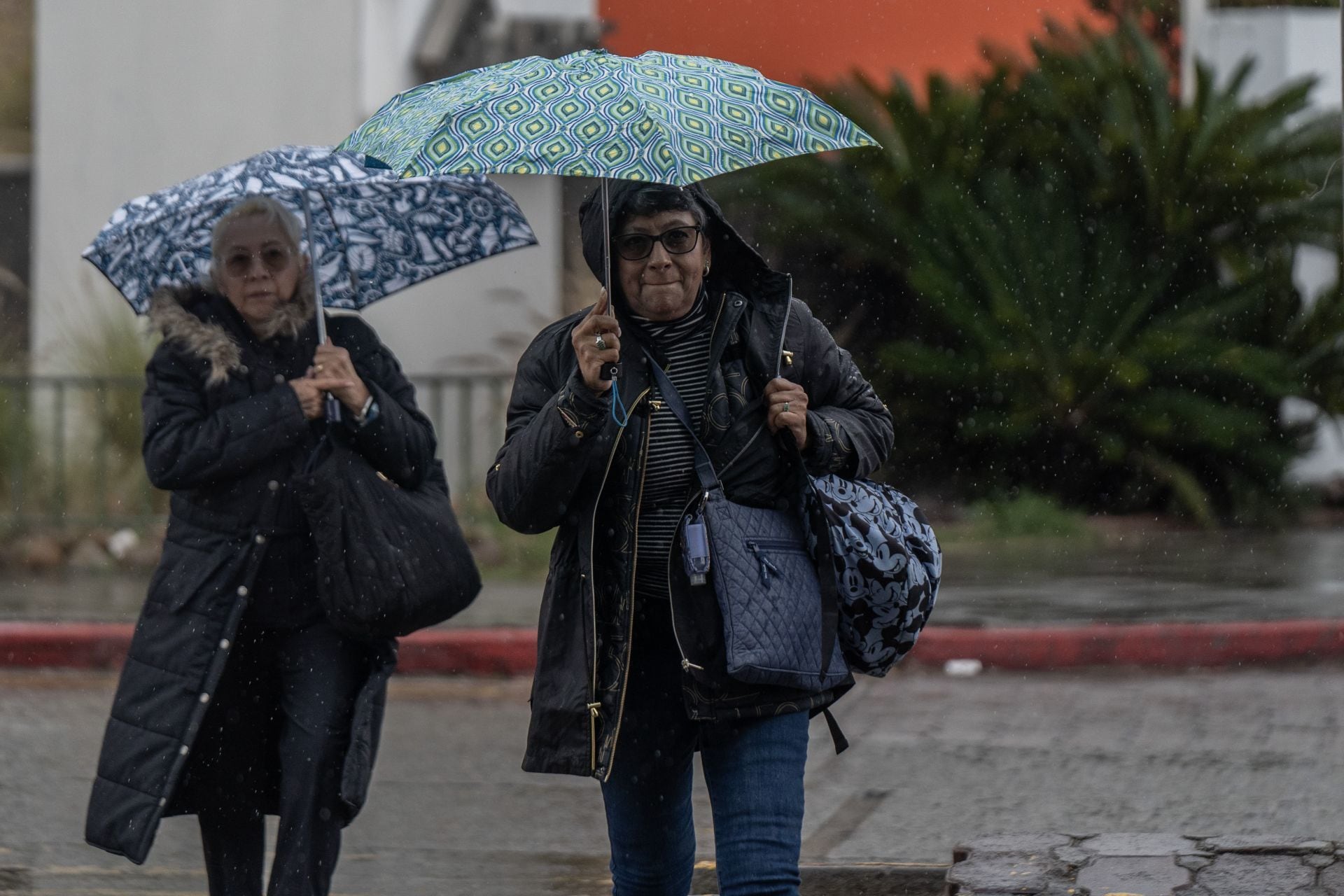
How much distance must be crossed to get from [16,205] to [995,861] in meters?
11.6

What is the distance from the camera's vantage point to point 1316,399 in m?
13.0

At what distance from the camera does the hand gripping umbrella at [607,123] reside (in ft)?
10.0

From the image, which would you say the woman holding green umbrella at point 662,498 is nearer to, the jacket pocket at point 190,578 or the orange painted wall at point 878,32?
the jacket pocket at point 190,578

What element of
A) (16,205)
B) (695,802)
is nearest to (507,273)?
(16,205)

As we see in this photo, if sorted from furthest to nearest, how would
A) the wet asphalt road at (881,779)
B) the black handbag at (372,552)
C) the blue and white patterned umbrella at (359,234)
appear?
the wet asphalt road at (881,779) → the blue and white patterned umbrella at (359,234) → the black handbag at (372,552)

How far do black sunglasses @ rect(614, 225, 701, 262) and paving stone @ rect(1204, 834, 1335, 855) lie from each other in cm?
197

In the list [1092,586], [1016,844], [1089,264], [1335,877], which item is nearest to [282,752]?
[1016,844]

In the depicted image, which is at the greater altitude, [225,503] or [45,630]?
[225,503]

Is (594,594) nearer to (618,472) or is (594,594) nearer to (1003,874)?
(618,472)

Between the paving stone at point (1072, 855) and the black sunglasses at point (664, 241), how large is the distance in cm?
176

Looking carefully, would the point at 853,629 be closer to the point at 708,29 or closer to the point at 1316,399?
the point at 708,29

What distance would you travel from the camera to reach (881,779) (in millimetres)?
6242

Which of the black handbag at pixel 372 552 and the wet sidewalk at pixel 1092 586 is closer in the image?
the black handbag at pixel 372 552

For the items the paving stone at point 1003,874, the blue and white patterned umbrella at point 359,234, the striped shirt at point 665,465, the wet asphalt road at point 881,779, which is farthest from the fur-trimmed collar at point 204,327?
the paving stone at point 1003,874
